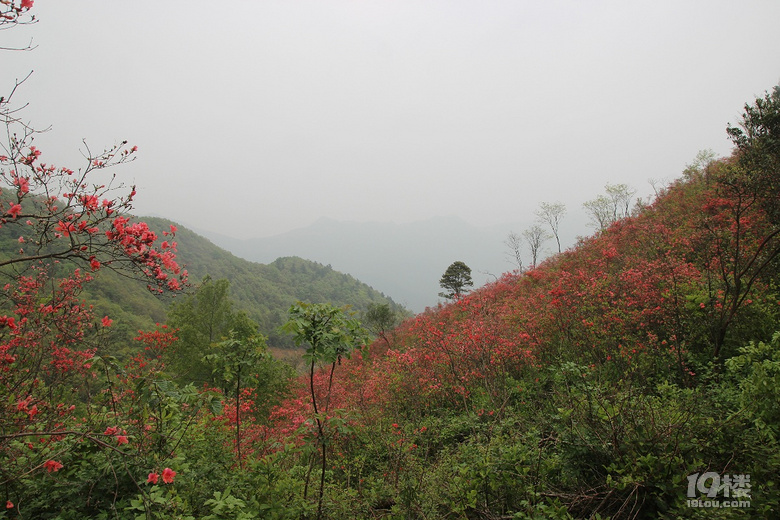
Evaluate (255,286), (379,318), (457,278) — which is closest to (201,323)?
(379,318)

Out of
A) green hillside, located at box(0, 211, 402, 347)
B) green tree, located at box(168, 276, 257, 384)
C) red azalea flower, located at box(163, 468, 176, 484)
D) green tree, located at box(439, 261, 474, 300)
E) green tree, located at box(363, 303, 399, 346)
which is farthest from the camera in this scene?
green hillside, located at box(0, 211, 402, 347)

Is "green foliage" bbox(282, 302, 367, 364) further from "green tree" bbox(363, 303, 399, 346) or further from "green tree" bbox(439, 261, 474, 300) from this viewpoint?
"green tree" bbox(439, 261, 474, 300)

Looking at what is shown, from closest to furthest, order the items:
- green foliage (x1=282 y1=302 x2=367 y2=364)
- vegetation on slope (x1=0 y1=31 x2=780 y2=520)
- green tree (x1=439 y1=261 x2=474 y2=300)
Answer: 1. vegetation on slope (x1=0 y1=31 x2=780 y2=520)
2. green foliage (x1=282 y1=302 x2=367 y2=364)
3. green tree (x1=439 y1=261 x2=474 y2=300)

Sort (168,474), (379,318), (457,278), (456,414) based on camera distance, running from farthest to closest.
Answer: (457,278) < (379,318) < (456,414) < (168,474)

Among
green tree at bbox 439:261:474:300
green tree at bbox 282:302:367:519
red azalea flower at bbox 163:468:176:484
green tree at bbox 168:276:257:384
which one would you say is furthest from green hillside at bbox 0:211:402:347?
red azalea flower at bbox 163:468:176:484

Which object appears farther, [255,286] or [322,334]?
[255,286]

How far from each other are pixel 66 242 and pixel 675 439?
5617 mm

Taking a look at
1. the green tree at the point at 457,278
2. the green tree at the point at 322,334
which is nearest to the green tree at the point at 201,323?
the green tree at the point at 322,334

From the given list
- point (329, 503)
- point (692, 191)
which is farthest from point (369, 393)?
point (692, 191)

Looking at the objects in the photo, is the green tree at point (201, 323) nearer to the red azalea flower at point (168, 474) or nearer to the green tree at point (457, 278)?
the red azalea flower at point (168, 474)

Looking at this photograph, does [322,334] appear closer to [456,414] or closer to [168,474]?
[168,474]

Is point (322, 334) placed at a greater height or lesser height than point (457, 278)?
lesser

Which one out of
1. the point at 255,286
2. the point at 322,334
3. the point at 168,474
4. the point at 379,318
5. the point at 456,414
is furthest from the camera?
the point at 255,286

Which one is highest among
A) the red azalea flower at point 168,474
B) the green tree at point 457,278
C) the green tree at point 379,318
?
the green tree at point 457,278
